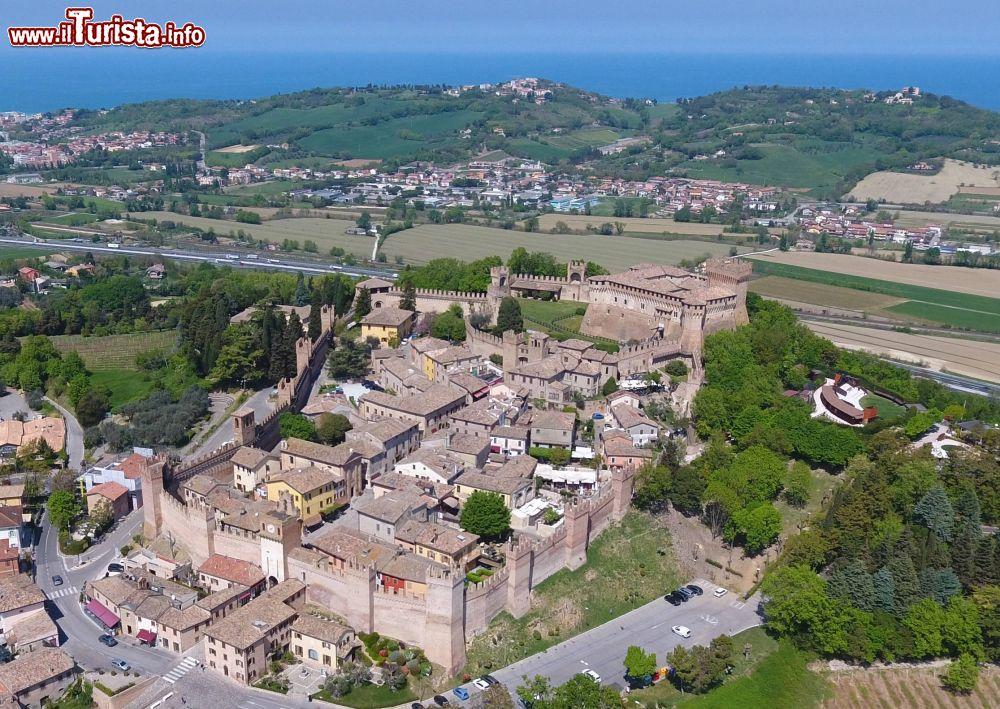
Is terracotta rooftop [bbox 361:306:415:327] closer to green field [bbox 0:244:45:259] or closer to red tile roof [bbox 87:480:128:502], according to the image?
red tile roof [bbox 87:480:128:502]

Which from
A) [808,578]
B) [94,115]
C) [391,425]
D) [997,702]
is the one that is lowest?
[997,702]

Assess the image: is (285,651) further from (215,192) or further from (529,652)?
(215,192)

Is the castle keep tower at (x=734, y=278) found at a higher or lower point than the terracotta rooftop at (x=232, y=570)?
higher

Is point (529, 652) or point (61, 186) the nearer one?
point (529, 652)

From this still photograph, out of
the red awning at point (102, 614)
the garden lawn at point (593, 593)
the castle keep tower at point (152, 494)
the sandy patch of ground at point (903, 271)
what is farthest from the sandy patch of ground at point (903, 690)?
the sandy patch of ground at point (903, 271)

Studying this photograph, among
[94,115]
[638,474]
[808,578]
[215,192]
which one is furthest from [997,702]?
[94,115]

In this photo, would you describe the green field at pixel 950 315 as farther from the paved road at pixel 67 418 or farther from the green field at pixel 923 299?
the paved road at pixel 67 418

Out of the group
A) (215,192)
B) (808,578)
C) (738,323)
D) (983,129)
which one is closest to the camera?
(808,578)
